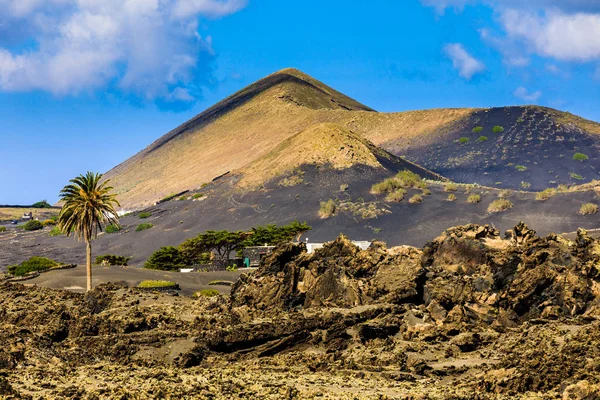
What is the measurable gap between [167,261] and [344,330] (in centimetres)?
5337

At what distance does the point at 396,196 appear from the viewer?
383 feet

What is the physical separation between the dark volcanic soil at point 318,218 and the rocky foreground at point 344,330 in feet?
148

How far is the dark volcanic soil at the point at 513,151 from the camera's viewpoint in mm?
151750

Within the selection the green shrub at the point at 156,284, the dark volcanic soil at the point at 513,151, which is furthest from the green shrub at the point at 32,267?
the dark volcanic soil at the point at 513,151

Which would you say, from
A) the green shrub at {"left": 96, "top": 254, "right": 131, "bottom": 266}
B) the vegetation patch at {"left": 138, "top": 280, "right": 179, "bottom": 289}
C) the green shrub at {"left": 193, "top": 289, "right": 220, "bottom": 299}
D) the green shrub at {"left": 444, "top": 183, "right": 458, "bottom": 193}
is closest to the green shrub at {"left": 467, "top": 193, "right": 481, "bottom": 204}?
the green shrub at {"left": 444, "top": 183, "right": 458, "bottom": 193}

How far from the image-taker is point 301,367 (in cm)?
3391

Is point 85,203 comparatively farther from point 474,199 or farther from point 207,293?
point 474,199

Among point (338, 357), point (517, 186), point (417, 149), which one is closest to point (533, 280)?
point (338, 357)

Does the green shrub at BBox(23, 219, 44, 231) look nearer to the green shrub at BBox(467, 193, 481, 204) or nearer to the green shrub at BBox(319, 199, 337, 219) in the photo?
the green shrub at BBox(319, 199, 337, 219)

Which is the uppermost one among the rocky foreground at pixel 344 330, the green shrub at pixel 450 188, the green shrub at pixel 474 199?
the green shrub at pixel 450 188

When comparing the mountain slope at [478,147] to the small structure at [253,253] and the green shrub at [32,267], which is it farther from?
the green shrub at [32,267]

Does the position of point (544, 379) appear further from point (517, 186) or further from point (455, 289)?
point (517, 186)

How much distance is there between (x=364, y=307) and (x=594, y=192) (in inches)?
2572

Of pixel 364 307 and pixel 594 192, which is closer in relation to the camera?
pixel 364 307
